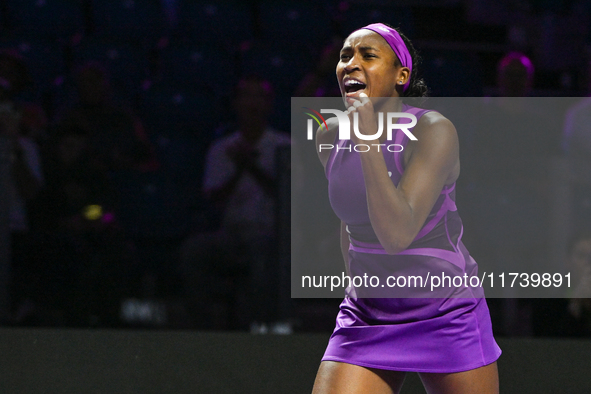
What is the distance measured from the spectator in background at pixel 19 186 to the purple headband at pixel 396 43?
60.9 inches

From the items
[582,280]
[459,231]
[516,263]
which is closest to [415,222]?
[459,231]

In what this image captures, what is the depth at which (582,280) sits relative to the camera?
215 centimetres

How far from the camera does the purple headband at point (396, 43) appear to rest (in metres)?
1.52

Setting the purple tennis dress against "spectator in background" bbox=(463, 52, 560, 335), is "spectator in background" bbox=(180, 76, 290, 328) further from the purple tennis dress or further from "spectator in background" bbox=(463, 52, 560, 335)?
the purple tennis dress

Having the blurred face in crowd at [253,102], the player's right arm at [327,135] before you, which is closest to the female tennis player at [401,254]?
the player's right arm at [327,135]

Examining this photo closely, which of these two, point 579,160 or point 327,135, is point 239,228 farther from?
point 579,160

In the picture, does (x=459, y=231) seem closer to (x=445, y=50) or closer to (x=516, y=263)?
(x=516, y=263)

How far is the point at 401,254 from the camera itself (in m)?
1.49

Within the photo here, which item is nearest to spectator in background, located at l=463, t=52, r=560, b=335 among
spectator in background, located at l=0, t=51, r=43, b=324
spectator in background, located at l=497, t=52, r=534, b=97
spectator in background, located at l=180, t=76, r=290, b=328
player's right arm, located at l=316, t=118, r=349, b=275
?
spectator in background, located at l=497, t=52, r=534, b=97

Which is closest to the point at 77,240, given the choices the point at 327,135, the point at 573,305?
the point at 327,135

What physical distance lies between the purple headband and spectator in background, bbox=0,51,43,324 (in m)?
1.55

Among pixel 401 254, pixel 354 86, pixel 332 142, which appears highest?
pixel 354 86

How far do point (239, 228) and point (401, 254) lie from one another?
1.13 metres

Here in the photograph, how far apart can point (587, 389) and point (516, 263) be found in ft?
1.51
